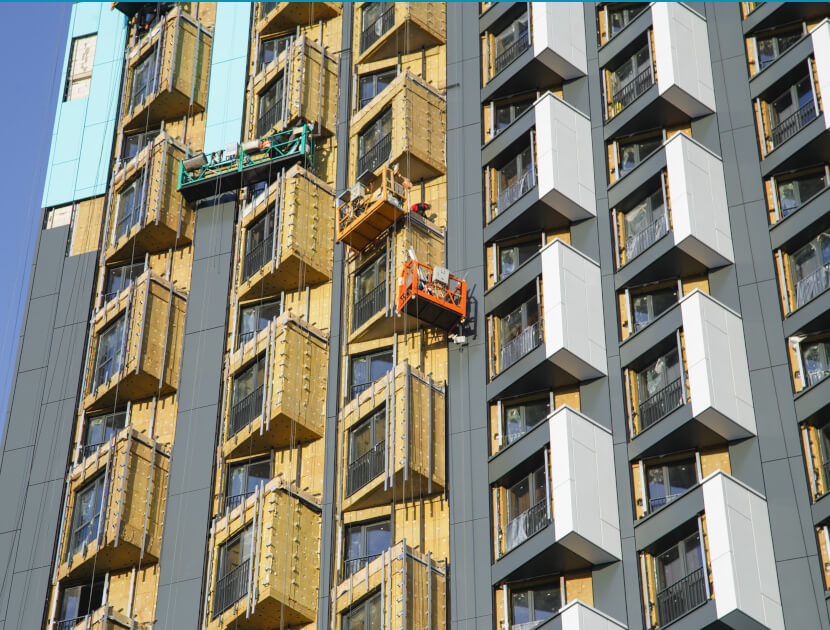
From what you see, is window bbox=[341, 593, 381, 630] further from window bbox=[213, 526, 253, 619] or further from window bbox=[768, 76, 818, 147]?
window bbox=[768, 76, 818, 147]

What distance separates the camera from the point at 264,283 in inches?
2154

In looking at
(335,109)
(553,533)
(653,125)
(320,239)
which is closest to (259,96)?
(335,109)

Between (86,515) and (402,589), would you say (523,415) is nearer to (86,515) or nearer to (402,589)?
(402,589)

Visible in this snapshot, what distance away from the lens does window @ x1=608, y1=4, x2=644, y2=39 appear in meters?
55.4

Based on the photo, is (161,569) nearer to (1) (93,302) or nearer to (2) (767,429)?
(1) (93,302)

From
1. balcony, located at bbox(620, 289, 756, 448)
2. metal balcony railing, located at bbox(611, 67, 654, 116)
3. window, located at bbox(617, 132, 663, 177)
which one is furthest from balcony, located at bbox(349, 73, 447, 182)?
balcony, located at bbox(620, 289, 756, 448)

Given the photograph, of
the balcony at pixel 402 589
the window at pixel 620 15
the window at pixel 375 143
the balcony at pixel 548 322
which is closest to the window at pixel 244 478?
the balcony at pixel 402 589

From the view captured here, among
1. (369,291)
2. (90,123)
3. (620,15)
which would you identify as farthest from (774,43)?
(90,123)

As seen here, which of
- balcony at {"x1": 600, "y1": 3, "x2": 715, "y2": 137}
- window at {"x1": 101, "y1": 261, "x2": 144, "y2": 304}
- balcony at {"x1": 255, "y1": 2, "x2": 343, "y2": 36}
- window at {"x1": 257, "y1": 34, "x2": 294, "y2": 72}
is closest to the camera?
balcony at {"x1": 600, "y1": 3, "x2": 715, "y2": 137}

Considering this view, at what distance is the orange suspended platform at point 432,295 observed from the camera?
49.0 meters

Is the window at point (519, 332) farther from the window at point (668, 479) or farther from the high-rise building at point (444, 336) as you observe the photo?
the window at point (668, 479)

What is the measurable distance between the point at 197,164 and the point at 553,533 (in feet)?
79.1

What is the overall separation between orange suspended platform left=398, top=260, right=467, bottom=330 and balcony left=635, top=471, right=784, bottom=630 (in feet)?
35.1

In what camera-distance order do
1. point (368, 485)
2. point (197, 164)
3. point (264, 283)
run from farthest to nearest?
point (197, 164) < point (264, 283) < point (368, 485)
